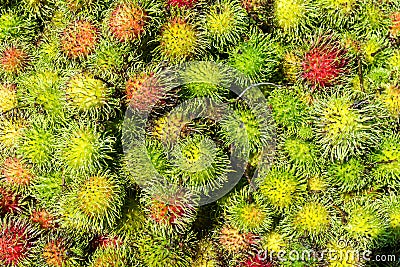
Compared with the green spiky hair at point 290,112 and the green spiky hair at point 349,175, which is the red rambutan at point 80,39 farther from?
the green spiky hair at point 349,175

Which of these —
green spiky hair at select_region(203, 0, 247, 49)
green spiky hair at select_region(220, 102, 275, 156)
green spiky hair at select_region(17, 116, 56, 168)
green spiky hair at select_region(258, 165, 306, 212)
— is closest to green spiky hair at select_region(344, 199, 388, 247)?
green spiky hair at select_region(258, 165, 306, 212)

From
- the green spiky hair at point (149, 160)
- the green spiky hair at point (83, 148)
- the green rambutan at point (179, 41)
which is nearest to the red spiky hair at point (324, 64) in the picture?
the green rambutan at point (179, 41)

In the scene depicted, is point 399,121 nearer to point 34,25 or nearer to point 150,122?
point 150,122

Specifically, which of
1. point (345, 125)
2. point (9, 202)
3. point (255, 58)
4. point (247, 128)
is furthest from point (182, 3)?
point (9, 202)

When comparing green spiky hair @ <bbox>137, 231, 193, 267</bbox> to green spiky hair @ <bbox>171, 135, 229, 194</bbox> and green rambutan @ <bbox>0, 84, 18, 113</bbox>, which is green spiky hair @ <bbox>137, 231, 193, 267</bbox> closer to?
green spiky hair @ <bbox>171, 135, 229, 194</bbox>

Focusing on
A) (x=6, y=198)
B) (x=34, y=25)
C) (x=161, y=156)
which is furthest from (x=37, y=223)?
(x=34, y=25)

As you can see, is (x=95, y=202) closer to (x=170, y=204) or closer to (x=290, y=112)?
(x=170, y=204)
